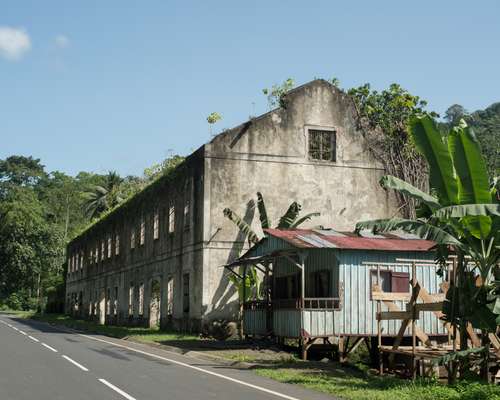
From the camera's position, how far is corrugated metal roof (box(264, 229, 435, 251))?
20.7 meters

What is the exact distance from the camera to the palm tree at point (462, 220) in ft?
44.5

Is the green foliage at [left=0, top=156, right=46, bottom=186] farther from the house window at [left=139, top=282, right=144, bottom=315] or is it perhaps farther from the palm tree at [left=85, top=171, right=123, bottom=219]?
the house window at [left=139, top=282, right=144, bottom=315]

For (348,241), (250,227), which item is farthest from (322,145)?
(348,241)

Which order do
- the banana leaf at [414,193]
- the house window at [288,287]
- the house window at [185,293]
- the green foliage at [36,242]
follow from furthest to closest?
the green foliage at [36,242]
the house window at [185,293]
the house window at [288,287]
the banana leaf at [414,193]

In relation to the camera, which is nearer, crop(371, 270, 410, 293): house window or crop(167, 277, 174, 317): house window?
crop(371, 270, 410, 293): house window

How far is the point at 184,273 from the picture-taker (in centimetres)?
3238

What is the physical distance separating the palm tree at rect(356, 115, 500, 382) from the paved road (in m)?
A: 3.50

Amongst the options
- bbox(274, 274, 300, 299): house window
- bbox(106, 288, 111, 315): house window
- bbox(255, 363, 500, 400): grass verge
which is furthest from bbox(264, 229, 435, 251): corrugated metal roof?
bbox(106, 288, 111, 315): house window

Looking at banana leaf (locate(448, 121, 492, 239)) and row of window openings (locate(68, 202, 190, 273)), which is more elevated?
row of window openings (locate(68, 202, 190, 273))

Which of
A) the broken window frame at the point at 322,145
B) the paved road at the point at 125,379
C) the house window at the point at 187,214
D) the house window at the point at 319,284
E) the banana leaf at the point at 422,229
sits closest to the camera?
the paved road at the point at 125,379

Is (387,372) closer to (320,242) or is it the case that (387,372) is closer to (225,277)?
(320,242)

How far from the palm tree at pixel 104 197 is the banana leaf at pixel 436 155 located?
6213 centimetres

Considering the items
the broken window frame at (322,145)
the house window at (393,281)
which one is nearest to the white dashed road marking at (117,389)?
the house window at (393,281)

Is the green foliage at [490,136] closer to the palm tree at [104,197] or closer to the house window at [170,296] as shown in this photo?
the house window at [170,296]
